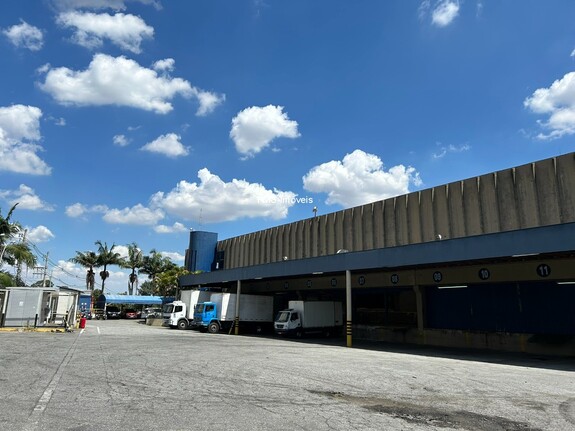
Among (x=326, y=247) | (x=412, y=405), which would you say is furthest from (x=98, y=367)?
(x=326, y=247)

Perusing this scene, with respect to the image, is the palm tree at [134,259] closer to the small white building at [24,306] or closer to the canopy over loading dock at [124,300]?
the canopy over loading dock at [124,300]

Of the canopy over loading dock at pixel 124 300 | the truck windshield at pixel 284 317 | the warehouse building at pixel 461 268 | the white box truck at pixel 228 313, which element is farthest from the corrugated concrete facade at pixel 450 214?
the canopy over loading dock at pixel 124 300

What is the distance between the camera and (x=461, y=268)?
86.0 feet

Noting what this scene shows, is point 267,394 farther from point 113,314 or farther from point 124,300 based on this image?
point 113,314

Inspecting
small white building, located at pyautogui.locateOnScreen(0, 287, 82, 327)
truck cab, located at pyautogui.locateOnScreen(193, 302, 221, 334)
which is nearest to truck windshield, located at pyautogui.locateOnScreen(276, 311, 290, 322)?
truck cab, located at pyautogui.locateOnScreen(193, 302, 221, 334)

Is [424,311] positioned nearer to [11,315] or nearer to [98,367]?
[98,367]

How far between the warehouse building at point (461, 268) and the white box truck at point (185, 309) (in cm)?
244

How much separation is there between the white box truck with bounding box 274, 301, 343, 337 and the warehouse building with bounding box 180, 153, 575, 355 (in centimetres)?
188

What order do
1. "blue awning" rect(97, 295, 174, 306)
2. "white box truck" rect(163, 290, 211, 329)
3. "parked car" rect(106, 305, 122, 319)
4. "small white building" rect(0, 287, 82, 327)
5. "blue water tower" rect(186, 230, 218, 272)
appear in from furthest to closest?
"blue water tower" rect(186, 230, 218, 272)
"parked car" rect(106, 305, 122, 319)
"blue awning" rect(97, 295, 174, 306)
"white box truck" rect(163, 290, 211, 329)
"small white building" rect(0, 287, 82, 327)

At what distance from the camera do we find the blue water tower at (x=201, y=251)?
2498 inches

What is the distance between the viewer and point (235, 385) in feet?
33.3

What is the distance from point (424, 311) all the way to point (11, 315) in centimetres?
2914

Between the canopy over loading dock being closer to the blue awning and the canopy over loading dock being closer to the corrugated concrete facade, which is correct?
the blue awning

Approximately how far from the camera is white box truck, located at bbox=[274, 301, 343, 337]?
31.8 m
